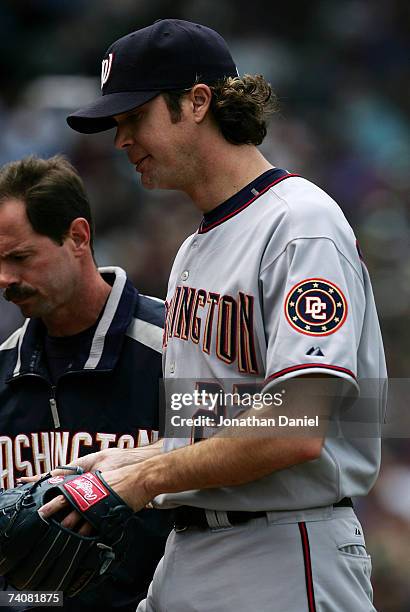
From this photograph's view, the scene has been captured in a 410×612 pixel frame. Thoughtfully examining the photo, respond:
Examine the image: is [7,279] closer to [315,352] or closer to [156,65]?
[156,65]

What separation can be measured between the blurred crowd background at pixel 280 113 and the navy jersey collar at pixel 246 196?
9.37ft

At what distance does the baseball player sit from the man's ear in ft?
2.03

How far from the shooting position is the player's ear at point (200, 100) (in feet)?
5.59

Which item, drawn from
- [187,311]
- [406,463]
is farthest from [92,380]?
[406,463]

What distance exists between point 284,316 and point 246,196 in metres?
0.31

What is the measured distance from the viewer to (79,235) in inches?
95.3

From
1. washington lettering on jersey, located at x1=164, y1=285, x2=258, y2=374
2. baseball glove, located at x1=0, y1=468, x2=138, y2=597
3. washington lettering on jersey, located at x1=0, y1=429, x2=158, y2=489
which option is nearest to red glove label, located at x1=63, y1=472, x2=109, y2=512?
baseball glove, located at x1=0, y1=468, x2=138, y2=597

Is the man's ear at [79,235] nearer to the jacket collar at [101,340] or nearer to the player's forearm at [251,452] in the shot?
the jacket collar at [101,340]

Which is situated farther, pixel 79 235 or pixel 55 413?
pixel 79 235

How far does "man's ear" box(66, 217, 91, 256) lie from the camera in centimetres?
240

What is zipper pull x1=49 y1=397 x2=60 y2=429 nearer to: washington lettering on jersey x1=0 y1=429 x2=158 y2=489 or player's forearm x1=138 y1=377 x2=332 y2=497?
washington lettering on jersey x1=0 y1=429 x2=158 y2=489

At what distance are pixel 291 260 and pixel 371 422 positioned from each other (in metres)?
0.33

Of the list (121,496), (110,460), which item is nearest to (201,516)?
(121,496)

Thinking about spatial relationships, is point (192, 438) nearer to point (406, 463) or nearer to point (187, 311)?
point (187, 311)
